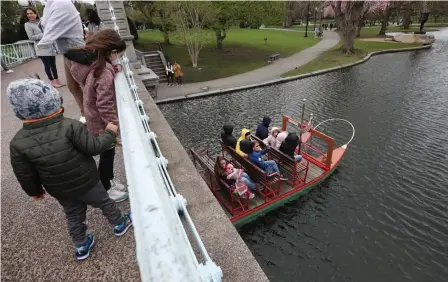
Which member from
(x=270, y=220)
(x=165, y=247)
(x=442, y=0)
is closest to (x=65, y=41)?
(x=165, y=247)

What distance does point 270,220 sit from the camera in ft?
25.3

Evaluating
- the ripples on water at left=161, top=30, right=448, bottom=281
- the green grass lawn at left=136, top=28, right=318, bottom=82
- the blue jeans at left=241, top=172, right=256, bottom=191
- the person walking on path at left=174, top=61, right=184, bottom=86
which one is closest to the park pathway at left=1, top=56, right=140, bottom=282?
the blue jeans at left=241, top=172, right=256, bottom=191

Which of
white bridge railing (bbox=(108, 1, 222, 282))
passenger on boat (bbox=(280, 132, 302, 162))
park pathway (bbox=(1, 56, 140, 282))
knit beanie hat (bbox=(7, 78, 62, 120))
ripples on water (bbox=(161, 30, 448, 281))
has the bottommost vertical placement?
→ ripples on water (bbox=(161, 30, 448, 281))

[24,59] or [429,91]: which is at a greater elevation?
[24,59]

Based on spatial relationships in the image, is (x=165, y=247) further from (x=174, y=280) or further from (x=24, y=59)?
(x=24, y=59)

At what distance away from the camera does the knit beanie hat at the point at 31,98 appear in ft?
7.01

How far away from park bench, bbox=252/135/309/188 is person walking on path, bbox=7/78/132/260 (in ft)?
20.3

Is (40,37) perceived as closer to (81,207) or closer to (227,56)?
(81,207)

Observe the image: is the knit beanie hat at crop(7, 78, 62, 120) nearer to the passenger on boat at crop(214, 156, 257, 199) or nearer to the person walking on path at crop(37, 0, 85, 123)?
the person walking on path at crop(37, 0, 85, 123)

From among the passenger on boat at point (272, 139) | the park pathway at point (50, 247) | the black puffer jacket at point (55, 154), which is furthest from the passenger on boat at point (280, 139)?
the black puffer jacket at point (55, 154)

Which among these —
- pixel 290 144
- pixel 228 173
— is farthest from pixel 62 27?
pixel 290 144

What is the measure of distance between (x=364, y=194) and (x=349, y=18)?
23.7 m

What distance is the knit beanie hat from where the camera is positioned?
214cm

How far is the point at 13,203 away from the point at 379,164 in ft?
34.2
